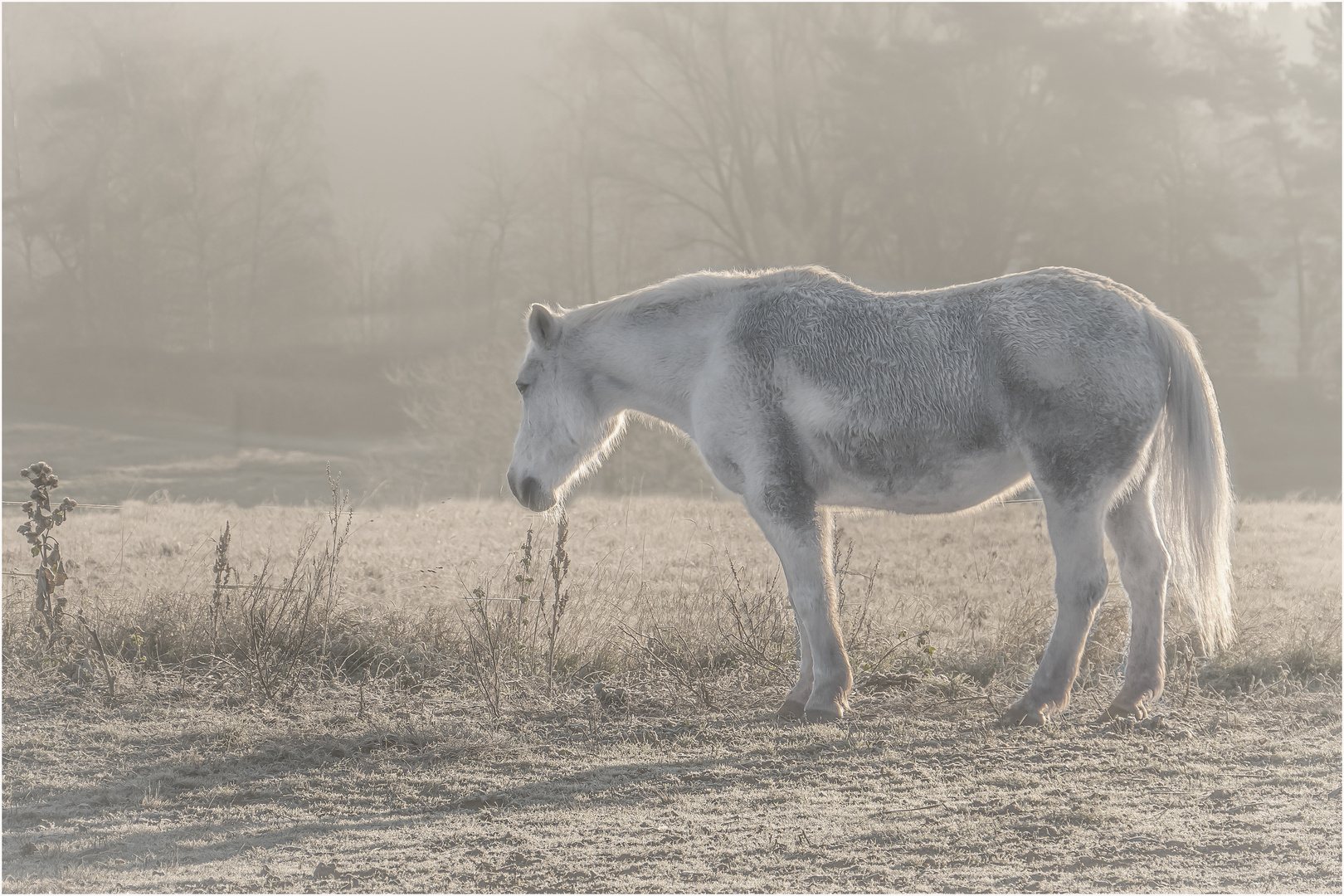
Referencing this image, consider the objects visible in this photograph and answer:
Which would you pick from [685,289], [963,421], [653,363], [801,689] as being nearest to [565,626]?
[801,689]

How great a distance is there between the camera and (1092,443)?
4.92m

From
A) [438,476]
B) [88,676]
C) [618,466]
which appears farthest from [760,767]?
[438,476]

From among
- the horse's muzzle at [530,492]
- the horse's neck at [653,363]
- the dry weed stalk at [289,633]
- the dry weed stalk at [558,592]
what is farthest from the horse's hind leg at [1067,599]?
the dry weed stalk at [289,633]

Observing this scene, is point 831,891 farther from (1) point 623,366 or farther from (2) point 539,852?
(1) point 623,366

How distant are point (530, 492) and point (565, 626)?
1.12 meters

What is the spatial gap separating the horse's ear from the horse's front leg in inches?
63.7

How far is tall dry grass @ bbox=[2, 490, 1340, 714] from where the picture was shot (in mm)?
6012

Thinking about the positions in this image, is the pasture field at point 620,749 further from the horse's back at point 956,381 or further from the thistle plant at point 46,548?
the horse's back at point 956,381

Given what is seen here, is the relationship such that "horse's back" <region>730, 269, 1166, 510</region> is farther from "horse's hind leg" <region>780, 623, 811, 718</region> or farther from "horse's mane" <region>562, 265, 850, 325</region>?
"horse's hind leg" <region>780, 623, 811, 718</region>

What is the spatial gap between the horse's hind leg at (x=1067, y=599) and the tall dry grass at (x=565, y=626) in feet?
1.18

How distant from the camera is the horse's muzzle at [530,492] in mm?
6113

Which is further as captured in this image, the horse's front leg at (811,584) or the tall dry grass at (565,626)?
the tall dry grass at (565,626)

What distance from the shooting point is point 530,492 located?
614 centimetres

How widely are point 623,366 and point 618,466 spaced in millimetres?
18457
